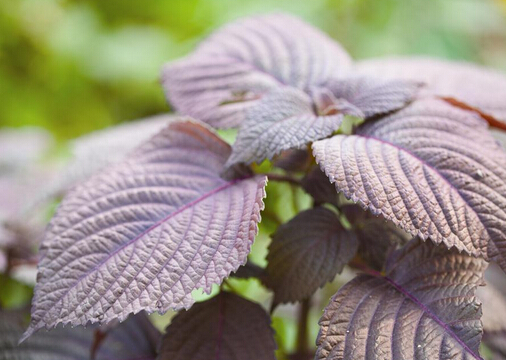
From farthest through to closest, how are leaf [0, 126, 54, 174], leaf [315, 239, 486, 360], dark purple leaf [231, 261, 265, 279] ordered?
leaf [0, 126, 54, 174], dark purple leaf [231, 261, 265, 279], leaf [315, 239, 486, 360]

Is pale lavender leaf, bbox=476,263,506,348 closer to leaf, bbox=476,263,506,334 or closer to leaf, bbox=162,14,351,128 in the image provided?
leaf, bbox=476,263,506,334

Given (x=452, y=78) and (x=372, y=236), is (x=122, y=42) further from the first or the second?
(x=372, y=236)

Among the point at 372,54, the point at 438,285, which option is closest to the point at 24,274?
the point at 438,285

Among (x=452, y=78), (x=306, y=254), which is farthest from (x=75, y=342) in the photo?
(x=452, y=78)

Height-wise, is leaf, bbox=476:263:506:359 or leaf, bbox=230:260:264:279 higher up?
leaf, bbox=230:260:264:279

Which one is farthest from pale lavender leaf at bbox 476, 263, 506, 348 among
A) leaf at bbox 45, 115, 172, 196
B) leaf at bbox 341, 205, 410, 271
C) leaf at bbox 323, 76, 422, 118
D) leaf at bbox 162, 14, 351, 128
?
leaf at bbox 45, 115, 172, 196

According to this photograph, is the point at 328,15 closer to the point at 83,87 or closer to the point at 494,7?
the point at 494,7

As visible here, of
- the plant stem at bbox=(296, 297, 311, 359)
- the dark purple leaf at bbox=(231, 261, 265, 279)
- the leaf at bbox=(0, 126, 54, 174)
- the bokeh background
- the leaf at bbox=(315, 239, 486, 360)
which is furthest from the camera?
the bokeh background

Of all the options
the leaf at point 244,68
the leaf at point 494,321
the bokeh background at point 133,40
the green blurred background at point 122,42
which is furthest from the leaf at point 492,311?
the green blurred background at point 122,42
